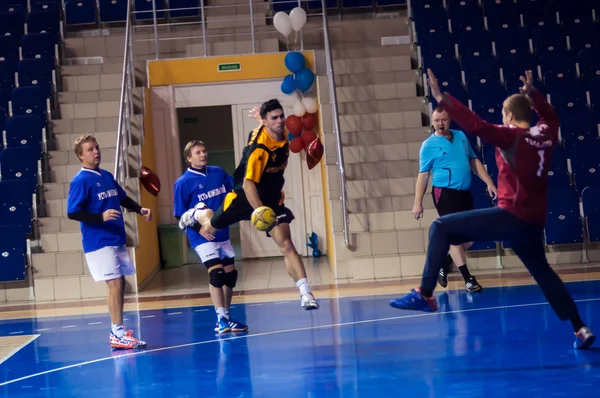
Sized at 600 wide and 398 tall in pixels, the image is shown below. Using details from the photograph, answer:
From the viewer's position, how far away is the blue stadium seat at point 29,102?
11984mm

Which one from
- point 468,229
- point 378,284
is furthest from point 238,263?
point 468,229

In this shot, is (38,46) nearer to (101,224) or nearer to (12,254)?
(12,254)

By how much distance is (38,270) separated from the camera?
32.5ft

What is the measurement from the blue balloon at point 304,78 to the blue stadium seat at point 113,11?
3299 mm

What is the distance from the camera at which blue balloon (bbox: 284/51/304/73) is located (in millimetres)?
12031

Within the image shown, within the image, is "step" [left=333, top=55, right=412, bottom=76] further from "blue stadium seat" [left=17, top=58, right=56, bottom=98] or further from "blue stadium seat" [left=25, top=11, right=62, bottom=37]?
"blue stadium seat" [left=25, top=11, right=62, bottom=37]

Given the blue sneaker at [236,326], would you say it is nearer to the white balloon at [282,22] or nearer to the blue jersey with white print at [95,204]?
the blue jersey with white print at [95,204]

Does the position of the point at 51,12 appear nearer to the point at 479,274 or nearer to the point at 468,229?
the point at 479,274

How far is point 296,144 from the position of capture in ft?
39.5

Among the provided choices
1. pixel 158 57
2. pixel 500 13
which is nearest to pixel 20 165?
pixel 158 57

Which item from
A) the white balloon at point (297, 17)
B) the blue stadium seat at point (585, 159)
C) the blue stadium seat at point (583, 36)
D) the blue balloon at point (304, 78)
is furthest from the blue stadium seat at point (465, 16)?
the blue stadium seat at point (585, 159)

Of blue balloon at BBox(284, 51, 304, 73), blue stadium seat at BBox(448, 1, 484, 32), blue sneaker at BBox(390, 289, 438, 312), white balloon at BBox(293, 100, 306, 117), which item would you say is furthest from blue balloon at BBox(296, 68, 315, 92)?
blue sneaker at BBox(390, 289, 438, 312)

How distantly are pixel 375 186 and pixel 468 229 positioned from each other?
5.58 metres

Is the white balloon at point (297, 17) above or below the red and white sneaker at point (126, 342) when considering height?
above
